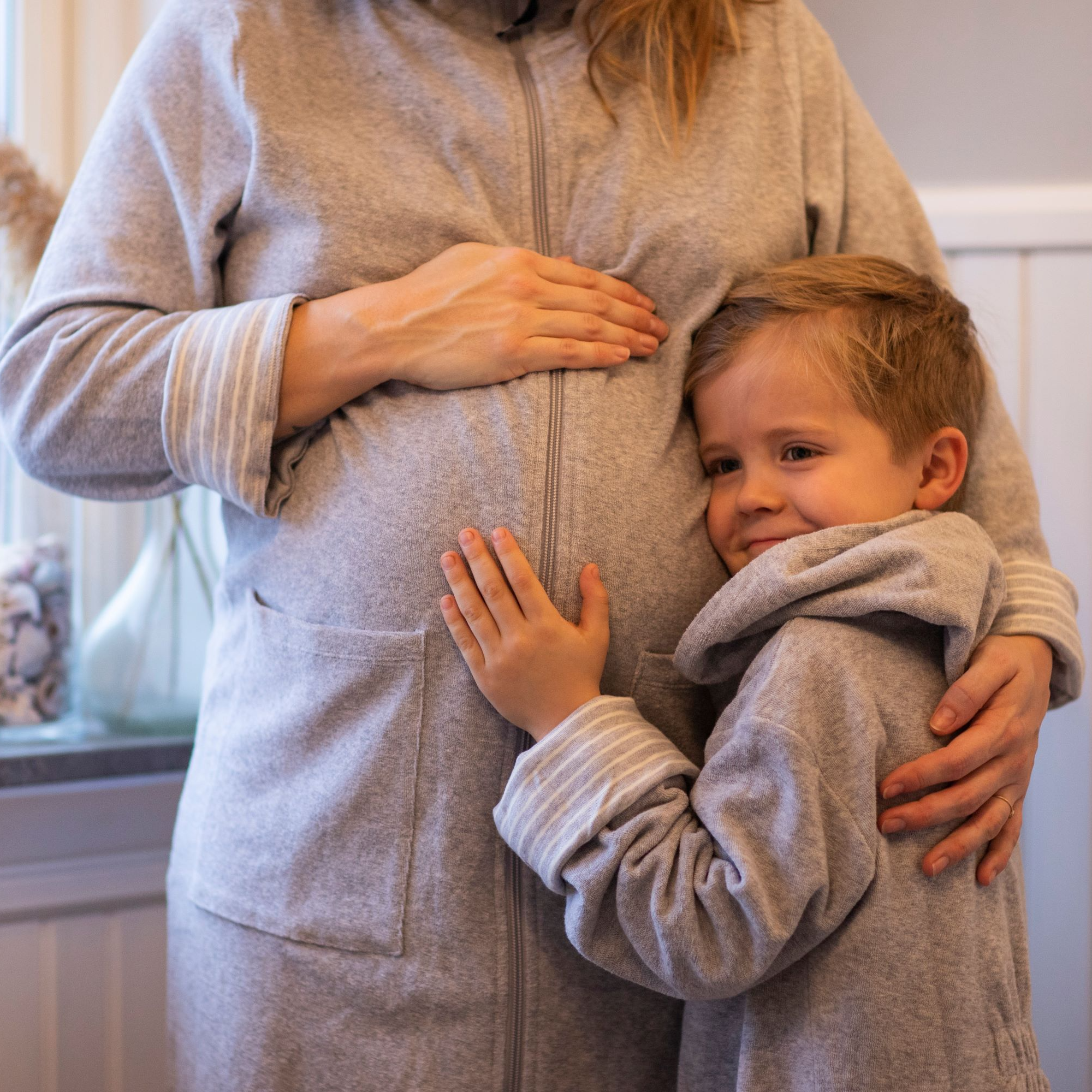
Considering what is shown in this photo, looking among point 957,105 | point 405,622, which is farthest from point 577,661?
point 957,105

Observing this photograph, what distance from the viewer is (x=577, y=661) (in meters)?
0.75

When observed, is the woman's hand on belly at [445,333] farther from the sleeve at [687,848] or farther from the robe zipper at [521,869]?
the sleeve at [687,848]

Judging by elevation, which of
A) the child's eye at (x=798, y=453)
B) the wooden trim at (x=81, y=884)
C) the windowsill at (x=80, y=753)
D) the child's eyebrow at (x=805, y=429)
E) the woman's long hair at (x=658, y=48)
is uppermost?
the woman's long hair at (x=658, y=48)

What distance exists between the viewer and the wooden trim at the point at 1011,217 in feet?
3.98

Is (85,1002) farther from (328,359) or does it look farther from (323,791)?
(328,359)

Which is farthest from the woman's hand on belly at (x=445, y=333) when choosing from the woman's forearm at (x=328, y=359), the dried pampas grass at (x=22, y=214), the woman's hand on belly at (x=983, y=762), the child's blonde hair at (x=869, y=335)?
the dried pampas grass at (x=22, y=214)

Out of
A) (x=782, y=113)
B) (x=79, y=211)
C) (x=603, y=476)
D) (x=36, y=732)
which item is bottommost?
(x=36, y=732)

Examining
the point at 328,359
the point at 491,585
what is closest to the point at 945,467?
the point at 491,585

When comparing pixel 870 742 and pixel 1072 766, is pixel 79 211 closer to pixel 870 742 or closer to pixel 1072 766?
pixel 870 742

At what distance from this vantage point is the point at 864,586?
0.72 metres

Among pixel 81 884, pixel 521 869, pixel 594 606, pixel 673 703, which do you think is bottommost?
pixel 81 884

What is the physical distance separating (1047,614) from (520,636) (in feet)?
1.53

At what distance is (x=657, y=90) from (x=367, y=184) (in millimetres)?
291

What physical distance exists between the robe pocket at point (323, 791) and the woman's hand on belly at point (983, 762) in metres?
0.38
